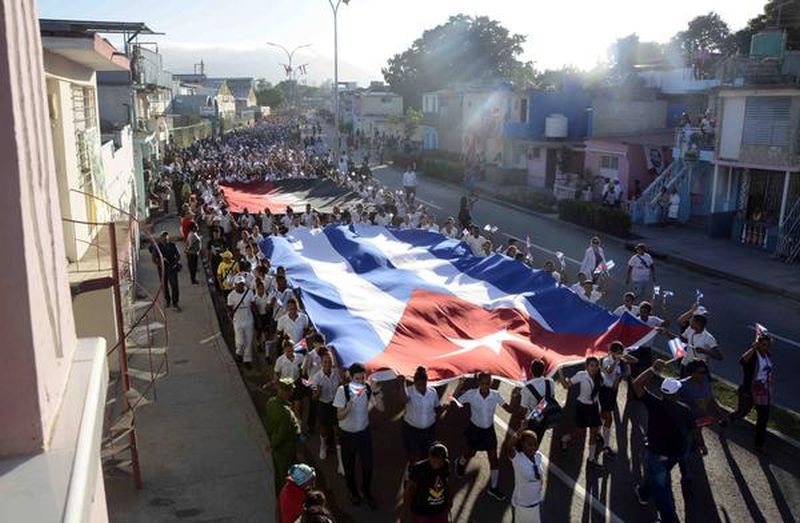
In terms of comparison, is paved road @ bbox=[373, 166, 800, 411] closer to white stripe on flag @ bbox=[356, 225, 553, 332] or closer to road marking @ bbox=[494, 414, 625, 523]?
white stripe on flag @ bbox=[356, 225, 553, 332]

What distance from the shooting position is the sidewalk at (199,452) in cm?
775

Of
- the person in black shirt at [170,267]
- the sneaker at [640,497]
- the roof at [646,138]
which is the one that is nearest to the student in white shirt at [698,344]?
the sneaker at [640,497]

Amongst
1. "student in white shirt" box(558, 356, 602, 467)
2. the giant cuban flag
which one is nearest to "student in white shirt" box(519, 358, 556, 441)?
the giant cuban flag

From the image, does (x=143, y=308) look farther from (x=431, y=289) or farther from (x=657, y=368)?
(x=657, y=368)

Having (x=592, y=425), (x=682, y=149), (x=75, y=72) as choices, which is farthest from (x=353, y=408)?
(x=682, y=149)

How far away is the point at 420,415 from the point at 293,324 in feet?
10.1

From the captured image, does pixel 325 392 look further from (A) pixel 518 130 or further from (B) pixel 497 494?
(A) pixel 518 130

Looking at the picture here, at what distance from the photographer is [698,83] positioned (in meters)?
34.4

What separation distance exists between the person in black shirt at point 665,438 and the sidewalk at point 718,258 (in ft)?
37.4

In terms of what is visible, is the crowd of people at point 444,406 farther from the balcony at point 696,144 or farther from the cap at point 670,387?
the balcony at point 696,144

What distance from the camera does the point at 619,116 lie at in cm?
3384

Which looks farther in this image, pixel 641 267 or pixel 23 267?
pixel 641 267

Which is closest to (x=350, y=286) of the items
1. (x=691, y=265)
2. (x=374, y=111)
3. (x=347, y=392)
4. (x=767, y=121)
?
(x=347, y=392)

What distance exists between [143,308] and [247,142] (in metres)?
37.5
